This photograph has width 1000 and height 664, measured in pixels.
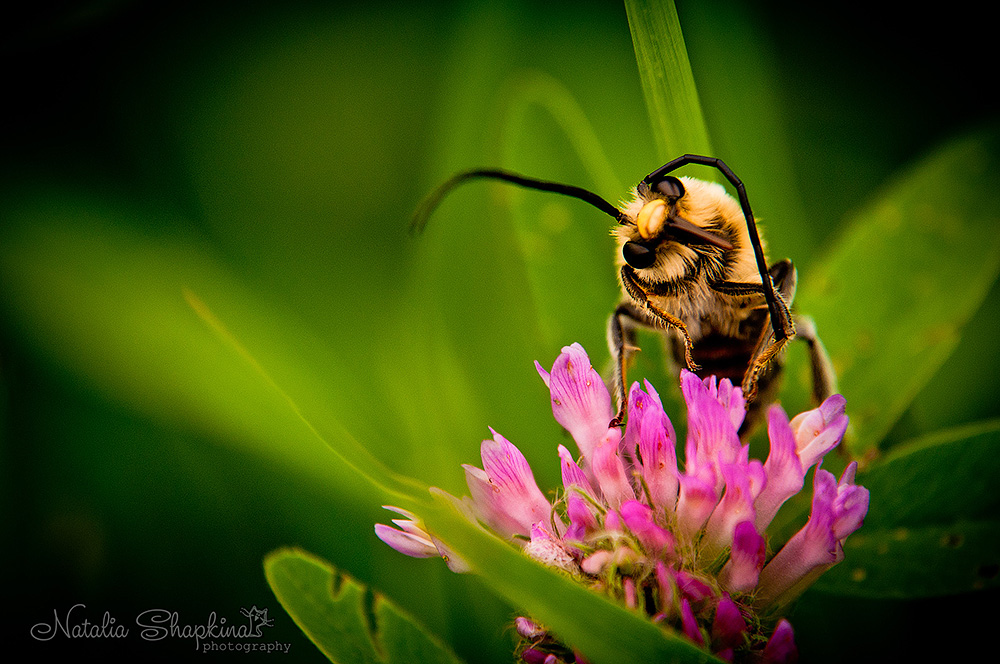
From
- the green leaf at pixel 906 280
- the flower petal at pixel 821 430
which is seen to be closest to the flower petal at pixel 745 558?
the flower petal at pixel 821 430

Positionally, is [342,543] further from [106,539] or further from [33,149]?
[33,149]

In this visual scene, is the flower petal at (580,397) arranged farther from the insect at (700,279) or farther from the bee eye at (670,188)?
the bee eye at (670,188)

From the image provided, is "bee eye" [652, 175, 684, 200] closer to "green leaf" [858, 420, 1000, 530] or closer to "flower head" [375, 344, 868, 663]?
"flower head" [375, 344, 868, 663]

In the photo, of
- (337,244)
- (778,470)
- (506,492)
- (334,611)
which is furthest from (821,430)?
(337,244)

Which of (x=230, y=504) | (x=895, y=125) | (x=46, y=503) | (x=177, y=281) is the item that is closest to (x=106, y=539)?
(x=46, y=503)

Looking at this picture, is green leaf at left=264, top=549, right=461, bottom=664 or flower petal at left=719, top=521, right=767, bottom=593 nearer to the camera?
flower petal at left=719, top=521, right=767, bottom=593

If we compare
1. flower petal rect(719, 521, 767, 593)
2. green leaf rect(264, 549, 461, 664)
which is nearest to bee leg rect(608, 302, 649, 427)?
flower petal rect(719, 521, 767, 593)

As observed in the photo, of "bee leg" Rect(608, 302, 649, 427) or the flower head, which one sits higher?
"bee leg" Rect(608, 302, 649, 427)
